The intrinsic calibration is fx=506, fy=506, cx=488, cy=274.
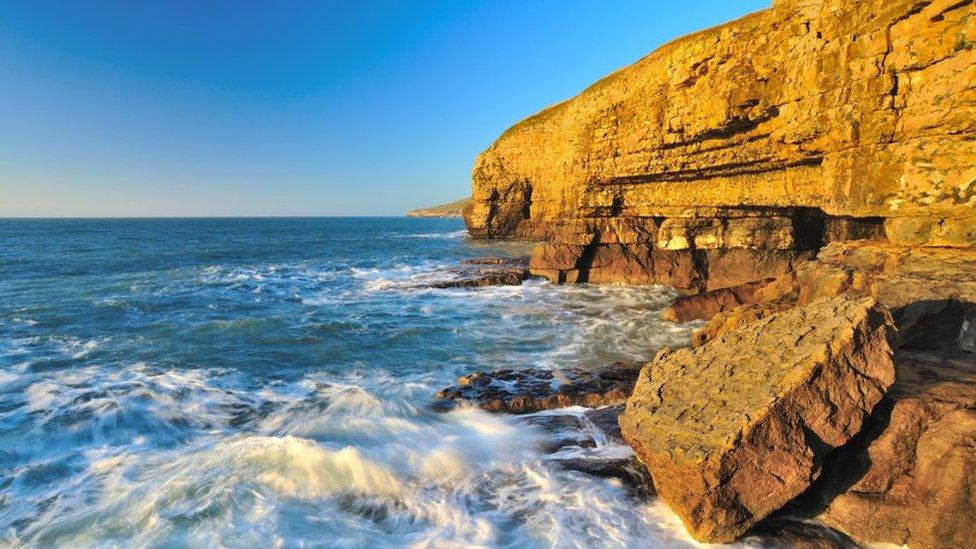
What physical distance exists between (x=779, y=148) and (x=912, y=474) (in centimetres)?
1368

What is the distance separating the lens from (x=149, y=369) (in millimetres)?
14352

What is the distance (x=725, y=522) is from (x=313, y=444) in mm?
6853

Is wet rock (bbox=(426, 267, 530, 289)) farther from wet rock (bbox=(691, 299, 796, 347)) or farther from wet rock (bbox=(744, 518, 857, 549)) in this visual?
wet rock (bbox=(744, 518, 857, 549))

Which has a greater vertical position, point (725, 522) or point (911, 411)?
point (911, 411)

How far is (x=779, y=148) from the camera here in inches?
677

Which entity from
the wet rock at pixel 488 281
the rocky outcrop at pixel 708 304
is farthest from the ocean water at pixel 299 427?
the wet rock at pixel 488 281

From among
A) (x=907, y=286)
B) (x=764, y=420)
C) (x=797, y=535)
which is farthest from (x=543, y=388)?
(x=907, y=286)

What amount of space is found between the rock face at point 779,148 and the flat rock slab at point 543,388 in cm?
760

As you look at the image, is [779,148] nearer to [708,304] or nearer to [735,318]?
[708,304]

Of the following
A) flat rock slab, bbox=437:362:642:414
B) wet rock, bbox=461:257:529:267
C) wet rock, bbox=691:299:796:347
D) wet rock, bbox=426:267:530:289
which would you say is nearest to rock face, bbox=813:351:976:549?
flat rock slab, bbox=437:362:642:414

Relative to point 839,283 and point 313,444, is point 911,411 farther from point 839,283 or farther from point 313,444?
point 313,444

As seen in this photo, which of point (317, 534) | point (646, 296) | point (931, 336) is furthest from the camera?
point (646, 296)

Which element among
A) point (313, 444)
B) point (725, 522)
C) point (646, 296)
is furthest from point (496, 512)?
point (646, 296)

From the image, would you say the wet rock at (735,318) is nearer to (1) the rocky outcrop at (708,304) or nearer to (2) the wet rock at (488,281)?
(1) the rocky outcrop at (708,304)
